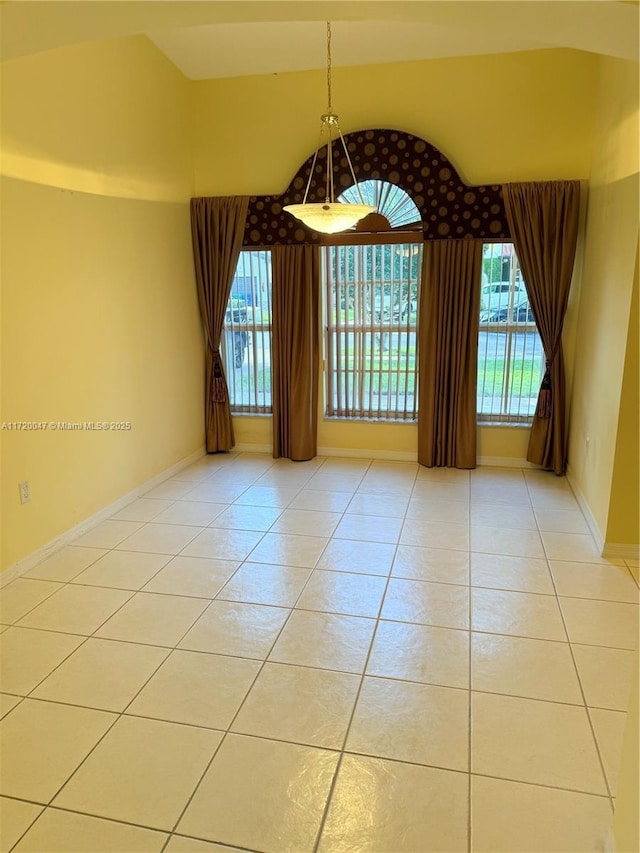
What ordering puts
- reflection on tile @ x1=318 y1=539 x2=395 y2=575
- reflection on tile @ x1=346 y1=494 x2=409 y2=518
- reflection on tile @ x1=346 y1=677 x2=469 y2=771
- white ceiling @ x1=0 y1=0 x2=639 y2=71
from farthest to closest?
reflection on tile @ x1=346 y1=494 x2=409 y2=518
reflection on tile @ x1=318 y1=539 x2=395 y2=575
reflection on tile @ x1=346 y1=677 x2=469 y2=771
white ceiling @ x1=0 y1=0 x2=639 y2=71

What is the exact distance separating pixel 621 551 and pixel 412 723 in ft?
6.38

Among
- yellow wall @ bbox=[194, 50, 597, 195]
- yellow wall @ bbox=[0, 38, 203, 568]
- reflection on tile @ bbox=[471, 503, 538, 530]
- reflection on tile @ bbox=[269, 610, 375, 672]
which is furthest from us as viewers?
yellow wall @ bbox=[194, 50, 597, 195]

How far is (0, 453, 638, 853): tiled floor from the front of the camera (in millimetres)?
1680

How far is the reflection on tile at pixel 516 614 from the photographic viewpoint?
2.59 m

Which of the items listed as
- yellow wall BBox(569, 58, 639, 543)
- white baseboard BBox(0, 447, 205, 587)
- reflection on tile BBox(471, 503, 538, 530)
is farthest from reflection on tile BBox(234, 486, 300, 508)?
yellow wall BBox(569, 58, 639, 543)

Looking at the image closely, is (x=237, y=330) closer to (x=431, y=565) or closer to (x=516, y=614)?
(x=431, y=565)

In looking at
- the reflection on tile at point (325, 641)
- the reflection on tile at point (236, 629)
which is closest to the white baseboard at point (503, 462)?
the reflection on tile at point (325, 641)

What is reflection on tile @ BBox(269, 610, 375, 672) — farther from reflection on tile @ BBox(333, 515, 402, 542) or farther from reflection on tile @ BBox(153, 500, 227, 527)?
reflection on tile @ BBox(153, 500, 227, 527)

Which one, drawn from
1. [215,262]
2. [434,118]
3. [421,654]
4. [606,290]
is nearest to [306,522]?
[421,654]

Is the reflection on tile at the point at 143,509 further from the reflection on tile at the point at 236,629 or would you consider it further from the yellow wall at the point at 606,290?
the yellow wall at the point at 606,290

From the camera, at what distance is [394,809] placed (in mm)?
1700

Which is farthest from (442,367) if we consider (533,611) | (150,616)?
(150,616)

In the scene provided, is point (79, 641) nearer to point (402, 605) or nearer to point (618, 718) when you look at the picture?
point (402, 605)

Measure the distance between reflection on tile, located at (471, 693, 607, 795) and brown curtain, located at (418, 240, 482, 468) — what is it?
3.02m
